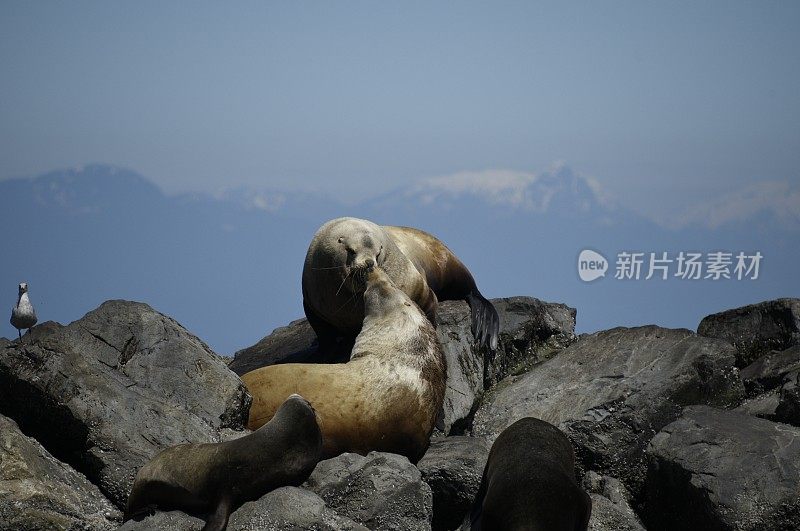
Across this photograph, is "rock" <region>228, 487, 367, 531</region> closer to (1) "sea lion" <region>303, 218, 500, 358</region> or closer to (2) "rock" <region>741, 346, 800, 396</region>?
(1) "sea lion" <region>303, 218, 500, 358</region>

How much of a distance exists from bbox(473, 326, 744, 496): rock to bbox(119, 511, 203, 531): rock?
104 inches

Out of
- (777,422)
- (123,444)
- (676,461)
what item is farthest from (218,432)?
(777,422)

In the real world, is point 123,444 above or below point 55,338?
below

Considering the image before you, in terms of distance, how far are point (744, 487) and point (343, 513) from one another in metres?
2.15

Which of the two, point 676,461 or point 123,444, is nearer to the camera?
point 123,444

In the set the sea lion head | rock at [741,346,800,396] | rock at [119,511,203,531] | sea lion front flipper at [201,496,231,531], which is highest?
the sea lion head

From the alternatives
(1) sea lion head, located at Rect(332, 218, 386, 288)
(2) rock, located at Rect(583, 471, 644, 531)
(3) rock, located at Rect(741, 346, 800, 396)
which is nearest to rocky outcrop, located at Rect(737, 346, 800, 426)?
(3) rock, located at Rect(741, 346, 800, 396)

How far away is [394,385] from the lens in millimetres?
6051

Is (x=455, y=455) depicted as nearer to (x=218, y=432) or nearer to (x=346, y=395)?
(x=346, y=395)

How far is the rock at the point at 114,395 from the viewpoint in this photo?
5387mm

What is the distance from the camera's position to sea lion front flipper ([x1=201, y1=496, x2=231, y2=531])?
15.0ft

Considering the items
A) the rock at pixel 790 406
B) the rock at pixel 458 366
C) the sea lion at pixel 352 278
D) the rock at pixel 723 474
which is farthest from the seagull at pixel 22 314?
the rock at pixel 790 406

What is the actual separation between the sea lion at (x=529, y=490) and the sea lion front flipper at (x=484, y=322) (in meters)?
2.56

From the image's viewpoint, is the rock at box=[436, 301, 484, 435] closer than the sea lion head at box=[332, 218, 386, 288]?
Yes
